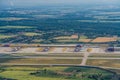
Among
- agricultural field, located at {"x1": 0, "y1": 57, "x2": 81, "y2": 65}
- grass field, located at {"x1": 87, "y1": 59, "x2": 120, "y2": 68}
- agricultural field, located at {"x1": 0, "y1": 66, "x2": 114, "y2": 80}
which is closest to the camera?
agricultural field, located at {"x1": 0, "y1": 66, "x2": 114, "y2": 80}

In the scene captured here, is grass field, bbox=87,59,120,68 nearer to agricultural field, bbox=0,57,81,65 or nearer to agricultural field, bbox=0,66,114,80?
A: agricultural field, bbox=0,57,81,65

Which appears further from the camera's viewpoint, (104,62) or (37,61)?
(37,61)

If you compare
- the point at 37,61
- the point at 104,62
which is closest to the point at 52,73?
the point at 37,61

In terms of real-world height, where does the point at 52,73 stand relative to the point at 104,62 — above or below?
above

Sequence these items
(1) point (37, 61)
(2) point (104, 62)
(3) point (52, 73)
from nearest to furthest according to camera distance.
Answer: (3) point (52, 73) < (2) point (104, 62) < (1) point (37, 61)

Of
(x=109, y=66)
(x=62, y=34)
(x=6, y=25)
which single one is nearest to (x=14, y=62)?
(x=109, y=66)

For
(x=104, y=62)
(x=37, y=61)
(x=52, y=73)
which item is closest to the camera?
(x=52, y=73)

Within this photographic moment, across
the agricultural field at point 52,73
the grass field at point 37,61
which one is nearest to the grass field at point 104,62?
the grass field at point 37,61

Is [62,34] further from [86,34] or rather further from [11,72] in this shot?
[11,72]

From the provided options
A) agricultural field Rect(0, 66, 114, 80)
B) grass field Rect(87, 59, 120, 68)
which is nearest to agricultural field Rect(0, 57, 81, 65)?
grass field Rect(87, 59, 120, 68)

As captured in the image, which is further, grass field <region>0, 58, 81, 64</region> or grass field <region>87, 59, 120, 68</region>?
grass field <region>0, 58, 81, 64</region>

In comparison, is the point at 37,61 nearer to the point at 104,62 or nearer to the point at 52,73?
the point at 52,73
